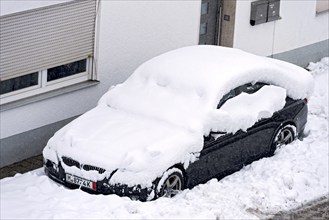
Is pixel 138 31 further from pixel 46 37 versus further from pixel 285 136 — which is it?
pixel 285 136

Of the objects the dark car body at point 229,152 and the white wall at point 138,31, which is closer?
the dark car body at point 229,152

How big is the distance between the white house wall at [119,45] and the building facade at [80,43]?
2cm

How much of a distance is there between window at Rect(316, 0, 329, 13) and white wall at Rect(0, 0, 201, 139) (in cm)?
367

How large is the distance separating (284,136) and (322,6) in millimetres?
6271

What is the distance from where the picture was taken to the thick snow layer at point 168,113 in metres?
12.6

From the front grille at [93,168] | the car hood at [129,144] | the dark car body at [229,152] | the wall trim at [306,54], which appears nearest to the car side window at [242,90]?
the dark car body at [229,152]

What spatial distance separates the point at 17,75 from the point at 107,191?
2.92 metres

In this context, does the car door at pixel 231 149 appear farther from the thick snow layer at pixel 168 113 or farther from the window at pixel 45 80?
the window at pixel 45 80

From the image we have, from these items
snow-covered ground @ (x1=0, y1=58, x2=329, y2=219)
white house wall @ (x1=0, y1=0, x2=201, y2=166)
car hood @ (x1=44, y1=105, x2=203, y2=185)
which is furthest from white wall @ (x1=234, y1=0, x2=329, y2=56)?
car hood @ (x1=44, y1=105, x2=203, y2=185)

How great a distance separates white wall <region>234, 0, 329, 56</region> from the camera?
18.3 m

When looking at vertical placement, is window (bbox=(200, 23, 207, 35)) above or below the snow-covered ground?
above

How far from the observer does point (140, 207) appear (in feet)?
39.9

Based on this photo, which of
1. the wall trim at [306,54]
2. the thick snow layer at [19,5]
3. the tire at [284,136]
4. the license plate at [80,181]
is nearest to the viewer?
the license plate at [80,181]

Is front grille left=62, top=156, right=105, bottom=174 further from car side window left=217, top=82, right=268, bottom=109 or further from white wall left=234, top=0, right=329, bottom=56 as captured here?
white wall left=234, top=0, right=329, bottom=56
